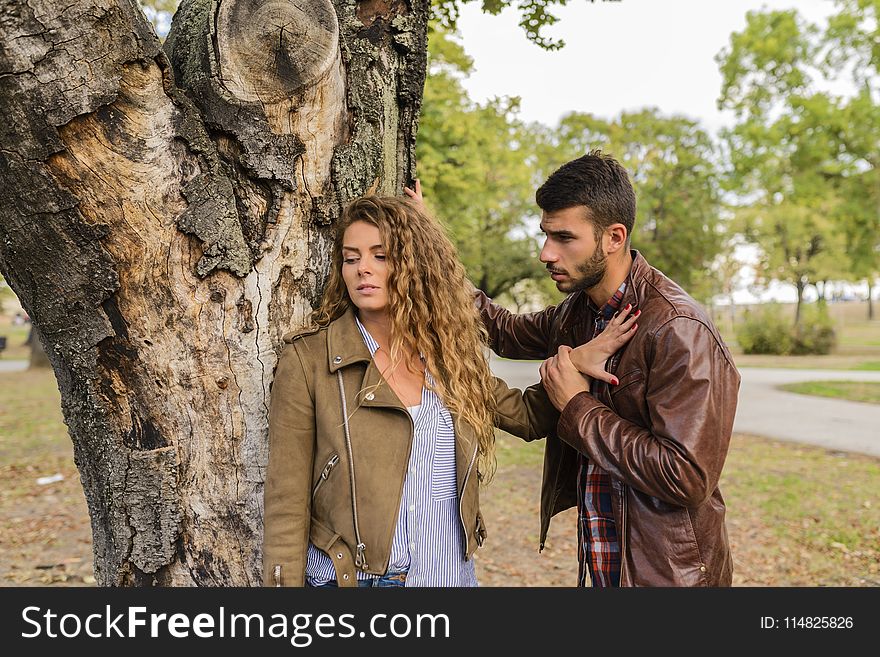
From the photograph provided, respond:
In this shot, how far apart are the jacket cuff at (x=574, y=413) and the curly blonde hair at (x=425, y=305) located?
286 mm

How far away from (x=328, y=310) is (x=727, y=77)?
20.6 m

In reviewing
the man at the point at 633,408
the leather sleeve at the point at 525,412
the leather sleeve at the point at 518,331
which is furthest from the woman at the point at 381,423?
the leather sleeve at the point at 518,331

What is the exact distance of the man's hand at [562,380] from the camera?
264 centimetres

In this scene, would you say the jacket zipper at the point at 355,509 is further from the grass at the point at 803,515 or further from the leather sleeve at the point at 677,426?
the grass at the point at 803,515

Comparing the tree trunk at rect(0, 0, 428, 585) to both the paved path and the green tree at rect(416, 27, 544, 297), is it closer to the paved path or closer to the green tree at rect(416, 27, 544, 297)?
the green tree at rect(416, 27, 544, 297)

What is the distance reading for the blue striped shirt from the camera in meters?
2.38

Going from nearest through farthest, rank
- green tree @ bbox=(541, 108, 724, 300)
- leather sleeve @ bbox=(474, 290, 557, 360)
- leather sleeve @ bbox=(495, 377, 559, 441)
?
leather sleeve @ bbox=(495, 377, 559, 441)
leather sleeve @ bbox=(474, 290, 557, 360)
green tree @ bbox=(541, 108, 724, 300)

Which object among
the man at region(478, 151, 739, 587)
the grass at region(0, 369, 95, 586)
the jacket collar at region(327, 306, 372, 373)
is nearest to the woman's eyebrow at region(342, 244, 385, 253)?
the jacket collar at region(327, 306, 372, 373)

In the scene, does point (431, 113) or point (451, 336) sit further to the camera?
point (431, 113)

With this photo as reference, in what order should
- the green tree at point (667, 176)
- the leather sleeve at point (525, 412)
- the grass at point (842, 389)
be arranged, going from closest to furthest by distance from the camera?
the leather sleeve at point (525, 412), the grass at point (842, 389), the green tree at point (667, 176)

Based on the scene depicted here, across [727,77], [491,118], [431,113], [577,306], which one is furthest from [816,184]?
[577,306]

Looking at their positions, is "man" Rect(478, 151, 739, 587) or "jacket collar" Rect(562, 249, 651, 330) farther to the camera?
"jacket collar" Rect(562, 249, 651, 330)

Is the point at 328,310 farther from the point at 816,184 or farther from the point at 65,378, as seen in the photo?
the point at 816,184
